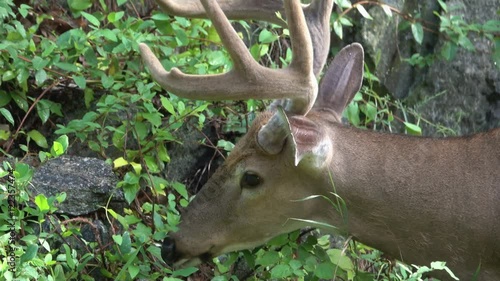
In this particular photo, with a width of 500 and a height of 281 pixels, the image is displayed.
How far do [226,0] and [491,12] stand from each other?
9.94 feet

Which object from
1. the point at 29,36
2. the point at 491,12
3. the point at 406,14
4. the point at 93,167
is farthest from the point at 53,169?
the point at 491,12

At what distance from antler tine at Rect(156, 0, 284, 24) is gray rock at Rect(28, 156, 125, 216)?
995 mm

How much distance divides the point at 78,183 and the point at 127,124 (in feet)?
1.67

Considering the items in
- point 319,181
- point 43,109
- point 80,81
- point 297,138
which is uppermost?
point 297,138

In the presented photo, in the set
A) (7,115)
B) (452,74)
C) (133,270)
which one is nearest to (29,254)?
(133,270)

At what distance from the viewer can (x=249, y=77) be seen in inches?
192

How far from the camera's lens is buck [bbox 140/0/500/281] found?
16.1 feet

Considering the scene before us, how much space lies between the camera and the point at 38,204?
15.6 feet

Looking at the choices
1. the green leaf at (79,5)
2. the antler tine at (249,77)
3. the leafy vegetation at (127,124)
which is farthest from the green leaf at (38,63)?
the antler tine at (249,77)

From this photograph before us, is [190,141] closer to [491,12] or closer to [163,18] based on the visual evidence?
[163,18]

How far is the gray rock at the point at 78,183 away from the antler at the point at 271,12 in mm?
995

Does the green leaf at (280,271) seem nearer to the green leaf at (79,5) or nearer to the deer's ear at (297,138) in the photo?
the deer's ear at (297,138)

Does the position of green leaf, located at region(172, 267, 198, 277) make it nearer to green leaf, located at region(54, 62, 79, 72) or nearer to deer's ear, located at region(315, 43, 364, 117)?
deer's ear, located at region(315, 43, 364, 117)

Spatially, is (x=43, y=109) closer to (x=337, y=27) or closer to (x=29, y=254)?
(x=337, y=27)
